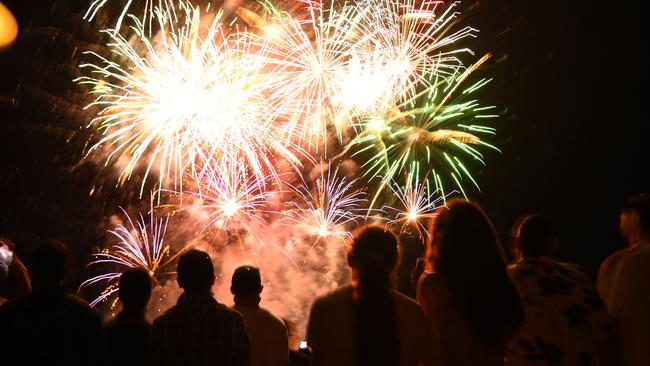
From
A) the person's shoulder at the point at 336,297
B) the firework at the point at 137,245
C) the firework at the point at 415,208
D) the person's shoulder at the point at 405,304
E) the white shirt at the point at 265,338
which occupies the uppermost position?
the firework at the point at 415,208

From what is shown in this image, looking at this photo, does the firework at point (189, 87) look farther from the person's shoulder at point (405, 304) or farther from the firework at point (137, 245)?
the person's shoulder at point (405, 304)

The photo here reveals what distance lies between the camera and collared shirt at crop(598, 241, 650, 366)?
4.29 metres

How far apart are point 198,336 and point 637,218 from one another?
3094 millimetres

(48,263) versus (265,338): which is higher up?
(48,263)

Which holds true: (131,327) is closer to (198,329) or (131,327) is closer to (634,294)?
(198,329)

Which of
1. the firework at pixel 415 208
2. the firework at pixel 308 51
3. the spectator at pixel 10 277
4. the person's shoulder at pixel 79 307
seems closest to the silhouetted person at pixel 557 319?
the person's shoulder at pixel 79 307

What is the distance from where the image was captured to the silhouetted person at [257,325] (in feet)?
15.2

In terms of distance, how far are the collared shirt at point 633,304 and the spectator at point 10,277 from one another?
4.39 metres

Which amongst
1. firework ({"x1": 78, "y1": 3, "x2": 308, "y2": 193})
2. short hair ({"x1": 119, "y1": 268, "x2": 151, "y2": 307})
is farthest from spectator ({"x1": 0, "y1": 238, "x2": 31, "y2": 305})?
firework ({"x1": 78, "y1": 3, "x2": 308, "y2": 193})

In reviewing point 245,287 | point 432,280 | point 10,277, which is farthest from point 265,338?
point 10,277

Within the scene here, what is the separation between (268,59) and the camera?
12625 mm

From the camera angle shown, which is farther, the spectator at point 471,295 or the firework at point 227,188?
the firework at point 227,188

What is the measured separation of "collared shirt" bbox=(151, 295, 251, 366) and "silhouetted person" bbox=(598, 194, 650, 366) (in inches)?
96.6

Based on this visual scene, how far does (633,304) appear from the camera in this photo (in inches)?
171
